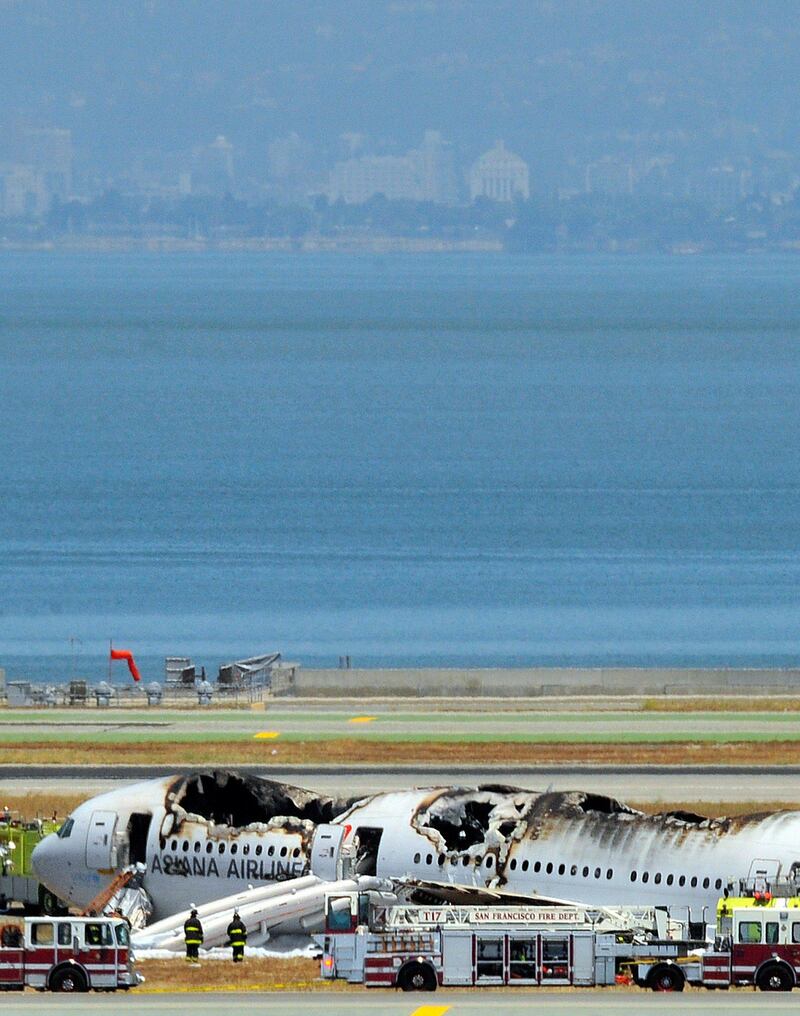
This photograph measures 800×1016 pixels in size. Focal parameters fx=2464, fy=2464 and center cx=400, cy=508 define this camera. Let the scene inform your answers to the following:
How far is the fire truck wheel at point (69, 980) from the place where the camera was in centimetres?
4769

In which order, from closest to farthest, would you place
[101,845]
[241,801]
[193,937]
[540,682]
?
[193,937] < [101,845] < [241,801] < [540,682]

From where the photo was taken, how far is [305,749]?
84.2 metres

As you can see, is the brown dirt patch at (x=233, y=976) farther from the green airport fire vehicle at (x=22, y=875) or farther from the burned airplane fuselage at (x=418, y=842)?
the green airport fire vehicle at (x=22, y=875)

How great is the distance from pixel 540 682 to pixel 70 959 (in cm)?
6301

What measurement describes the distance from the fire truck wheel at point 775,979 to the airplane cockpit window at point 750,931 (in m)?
0.59

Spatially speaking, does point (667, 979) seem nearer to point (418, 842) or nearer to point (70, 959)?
point (418, 842)

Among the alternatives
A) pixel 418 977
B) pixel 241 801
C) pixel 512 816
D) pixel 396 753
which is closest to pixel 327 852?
pixel 241 801

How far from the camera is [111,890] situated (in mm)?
58219

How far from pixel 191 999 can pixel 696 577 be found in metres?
133

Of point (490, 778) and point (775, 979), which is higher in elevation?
point (775, 979)

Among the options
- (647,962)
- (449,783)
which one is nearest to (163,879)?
(647,962)

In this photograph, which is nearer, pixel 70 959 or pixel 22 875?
pixel 70 959

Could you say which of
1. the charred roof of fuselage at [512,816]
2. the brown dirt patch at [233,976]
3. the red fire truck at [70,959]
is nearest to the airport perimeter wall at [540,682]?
the charred roof of fuselage at [512,816]

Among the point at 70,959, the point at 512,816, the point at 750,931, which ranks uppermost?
the point at 750,931
